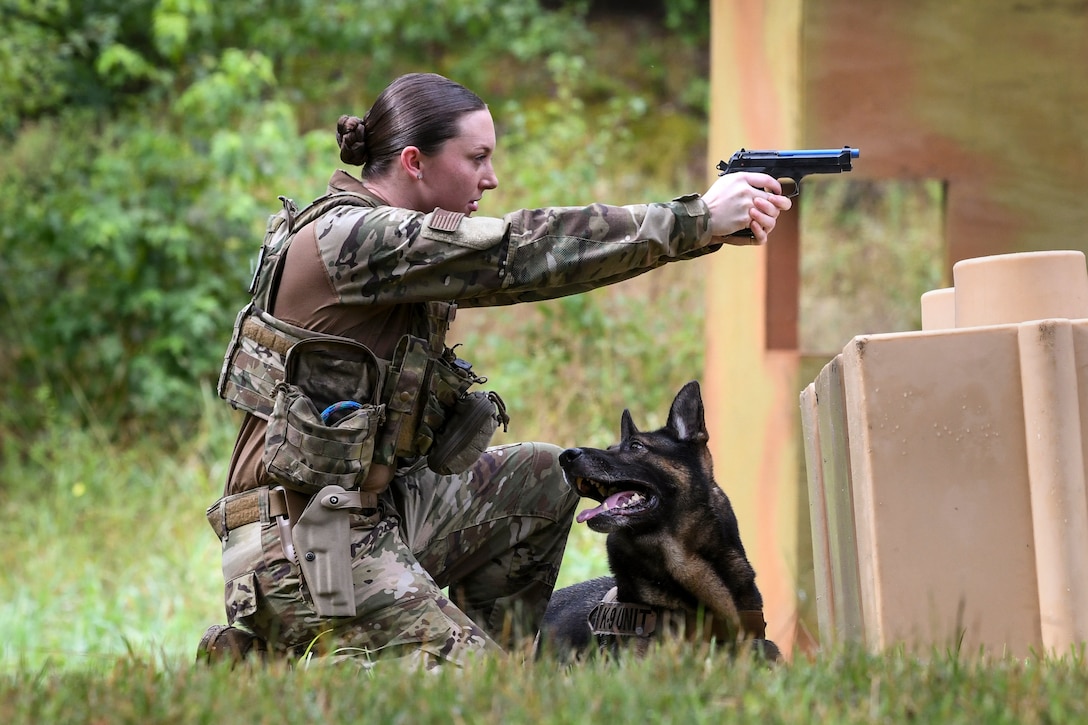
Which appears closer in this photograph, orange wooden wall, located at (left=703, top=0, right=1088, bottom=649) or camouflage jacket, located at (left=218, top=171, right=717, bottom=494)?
camouflage jacket, located at (left=218, top=171, right=717, bottom=494)

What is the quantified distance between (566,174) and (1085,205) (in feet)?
17.3

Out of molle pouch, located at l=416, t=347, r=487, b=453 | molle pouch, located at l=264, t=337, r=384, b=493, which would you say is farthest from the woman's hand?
molle pouch, located at l=264, t=337, r=384, b=493

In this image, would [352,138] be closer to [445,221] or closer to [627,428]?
[445,221]

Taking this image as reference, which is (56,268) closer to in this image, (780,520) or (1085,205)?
(780,520)

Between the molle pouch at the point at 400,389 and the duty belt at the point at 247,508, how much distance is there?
1.07ft

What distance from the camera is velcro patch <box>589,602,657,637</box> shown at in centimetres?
408

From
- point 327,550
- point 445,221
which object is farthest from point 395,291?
point 327,550

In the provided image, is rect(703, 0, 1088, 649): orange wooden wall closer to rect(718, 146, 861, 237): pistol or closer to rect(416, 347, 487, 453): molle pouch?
rect(718, 146, 861, 237): pistol

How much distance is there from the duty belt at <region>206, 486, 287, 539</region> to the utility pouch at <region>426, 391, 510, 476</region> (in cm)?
59

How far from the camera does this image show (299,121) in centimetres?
1505

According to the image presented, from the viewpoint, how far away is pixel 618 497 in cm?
422

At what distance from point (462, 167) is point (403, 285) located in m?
0.57

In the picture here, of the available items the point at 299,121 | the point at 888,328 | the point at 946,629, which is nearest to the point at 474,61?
the point at 299,121

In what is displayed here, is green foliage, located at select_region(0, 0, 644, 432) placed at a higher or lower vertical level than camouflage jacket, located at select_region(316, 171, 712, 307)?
higher
